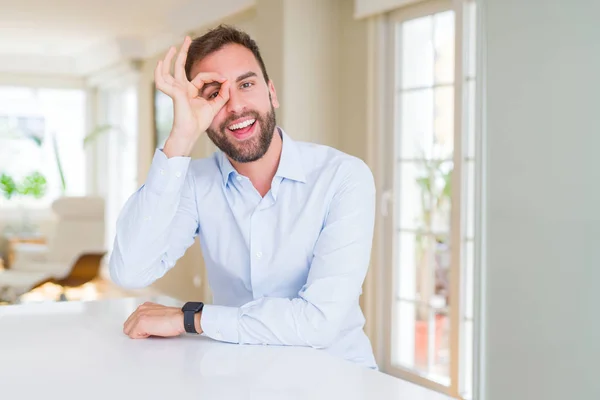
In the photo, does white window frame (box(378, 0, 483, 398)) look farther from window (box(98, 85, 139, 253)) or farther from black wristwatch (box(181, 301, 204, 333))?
window (box(98, 85, 139, 253))

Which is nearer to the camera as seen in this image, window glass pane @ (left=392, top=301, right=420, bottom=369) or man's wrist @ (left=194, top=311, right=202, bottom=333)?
man's wrist @ (left=194, top=311, right=202, bottom=333)

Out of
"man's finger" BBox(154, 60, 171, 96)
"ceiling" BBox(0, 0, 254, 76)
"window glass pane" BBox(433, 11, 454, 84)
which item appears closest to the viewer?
"man's finger" BBox(154, 60, 171, 96)

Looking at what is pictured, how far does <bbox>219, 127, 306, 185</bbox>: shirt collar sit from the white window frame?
1.69 m

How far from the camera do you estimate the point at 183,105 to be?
1678 mm

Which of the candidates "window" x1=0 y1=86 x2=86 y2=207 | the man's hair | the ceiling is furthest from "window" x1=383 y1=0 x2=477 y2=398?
"window" x1=0 y1=86 x2=86 y2=207

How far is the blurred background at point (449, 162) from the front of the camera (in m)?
2.91

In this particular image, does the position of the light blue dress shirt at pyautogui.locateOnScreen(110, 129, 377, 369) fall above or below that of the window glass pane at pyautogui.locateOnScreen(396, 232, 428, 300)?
above

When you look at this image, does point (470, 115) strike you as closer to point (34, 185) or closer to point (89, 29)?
point (89, 29)

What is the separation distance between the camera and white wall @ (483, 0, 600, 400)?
2.82m

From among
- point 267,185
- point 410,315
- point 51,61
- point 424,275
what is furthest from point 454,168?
point 51,61

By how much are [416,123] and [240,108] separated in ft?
8.46

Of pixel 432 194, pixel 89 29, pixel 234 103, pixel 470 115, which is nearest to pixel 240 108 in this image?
pixel 234 103

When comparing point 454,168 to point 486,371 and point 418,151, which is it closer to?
point 418,151

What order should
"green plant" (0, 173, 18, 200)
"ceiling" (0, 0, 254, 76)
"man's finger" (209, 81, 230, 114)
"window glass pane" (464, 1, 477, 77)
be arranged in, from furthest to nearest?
"green plant" (0, 173, 18, 200)
"ceiling" (0, 0, 254, 76)
"window glass pane" (464, 1, 477, 77)
"man's finger" (209, 81, 230, 114)
